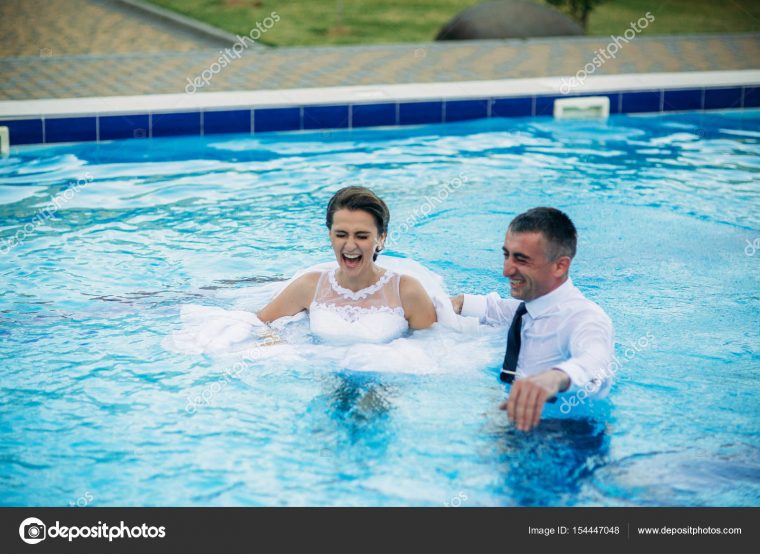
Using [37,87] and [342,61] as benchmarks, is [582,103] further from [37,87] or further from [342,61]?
[37,87]

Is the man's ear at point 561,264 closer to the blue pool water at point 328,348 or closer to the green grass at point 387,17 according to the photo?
the blue pool water at point 328,348

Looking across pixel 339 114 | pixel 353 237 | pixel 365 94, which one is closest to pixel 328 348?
pixel 353 237

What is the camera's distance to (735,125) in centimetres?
1096

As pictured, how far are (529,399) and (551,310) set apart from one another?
823 millimetres

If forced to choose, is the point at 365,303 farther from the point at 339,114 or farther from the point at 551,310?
the point at 339,114

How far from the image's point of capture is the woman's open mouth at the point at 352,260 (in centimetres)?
503

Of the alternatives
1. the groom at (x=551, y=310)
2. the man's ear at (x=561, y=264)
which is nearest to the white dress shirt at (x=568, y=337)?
the groom at (x=551, y=310)

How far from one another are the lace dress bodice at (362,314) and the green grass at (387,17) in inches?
389

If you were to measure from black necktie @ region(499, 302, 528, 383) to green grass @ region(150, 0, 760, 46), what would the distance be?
35.2ft

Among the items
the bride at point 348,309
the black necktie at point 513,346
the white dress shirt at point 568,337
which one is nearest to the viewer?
the white dress shirt at point 568,337

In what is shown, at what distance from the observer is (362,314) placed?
532 centimetres

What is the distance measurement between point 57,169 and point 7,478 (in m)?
5.28
